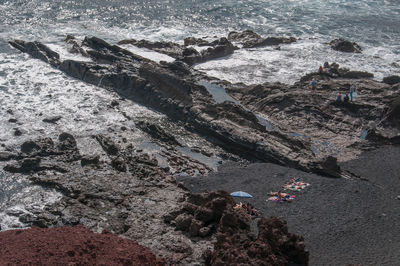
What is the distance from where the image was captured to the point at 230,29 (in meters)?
50.4

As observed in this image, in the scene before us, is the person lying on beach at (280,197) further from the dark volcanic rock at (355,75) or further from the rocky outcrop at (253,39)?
the rocky outcrop at (253,39)

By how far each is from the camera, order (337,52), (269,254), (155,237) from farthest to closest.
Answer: (337,52) < (155,237) < (269,254)

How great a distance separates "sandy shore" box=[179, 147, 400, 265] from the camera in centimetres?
1580

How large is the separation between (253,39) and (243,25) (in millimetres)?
8473

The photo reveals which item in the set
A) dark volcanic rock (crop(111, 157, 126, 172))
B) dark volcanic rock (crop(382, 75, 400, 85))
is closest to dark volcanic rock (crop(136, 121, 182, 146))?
dark volcanic rock (crop(111, 157, 126, 172))

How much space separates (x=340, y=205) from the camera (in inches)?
739

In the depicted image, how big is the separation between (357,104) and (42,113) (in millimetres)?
19090

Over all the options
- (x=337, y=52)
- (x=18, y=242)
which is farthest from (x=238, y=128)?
Result: (x=337, y=52)

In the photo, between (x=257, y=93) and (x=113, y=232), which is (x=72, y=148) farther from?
(x=257, y=93)

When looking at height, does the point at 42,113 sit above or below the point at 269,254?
below

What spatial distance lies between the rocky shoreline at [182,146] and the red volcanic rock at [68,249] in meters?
1.28

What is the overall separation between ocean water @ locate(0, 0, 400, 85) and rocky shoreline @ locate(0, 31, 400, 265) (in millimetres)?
4020

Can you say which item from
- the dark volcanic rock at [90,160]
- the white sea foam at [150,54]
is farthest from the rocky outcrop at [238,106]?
the white sea foam at [150,54]

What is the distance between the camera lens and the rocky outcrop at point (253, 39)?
1680 inches
